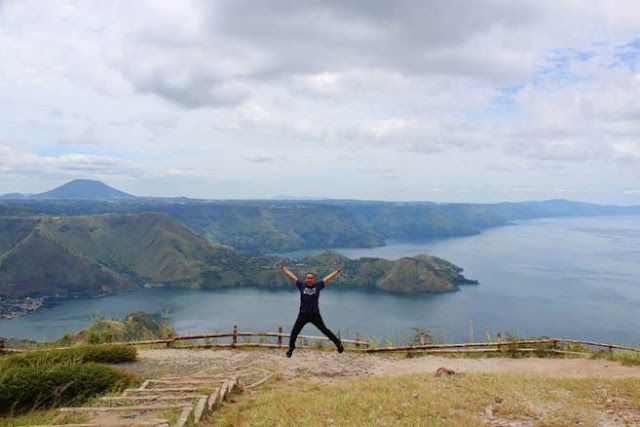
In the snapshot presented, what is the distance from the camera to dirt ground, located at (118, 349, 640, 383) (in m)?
11.7

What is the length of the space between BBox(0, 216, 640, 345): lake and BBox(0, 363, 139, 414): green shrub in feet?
178

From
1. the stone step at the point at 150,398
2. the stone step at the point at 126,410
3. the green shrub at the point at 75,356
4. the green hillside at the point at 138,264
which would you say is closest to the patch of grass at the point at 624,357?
the stone step at the point at 150,398

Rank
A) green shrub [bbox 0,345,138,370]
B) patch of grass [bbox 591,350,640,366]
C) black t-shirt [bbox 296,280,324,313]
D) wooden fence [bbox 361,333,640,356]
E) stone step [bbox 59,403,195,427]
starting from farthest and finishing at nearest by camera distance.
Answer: wooden fence [bbox 361,333,640,356], patch of grass [bbox 591,350,640,366], green shrub [bbox 0,345,138,370], black t-shirt [bbox 296,280,324,313], stone step [bbox 59,403,195,427]

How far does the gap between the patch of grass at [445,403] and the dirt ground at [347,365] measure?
2371 millimetres

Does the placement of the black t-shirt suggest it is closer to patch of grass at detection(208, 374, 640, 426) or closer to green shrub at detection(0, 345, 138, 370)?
patch of grass at detection(208, 374, 640, 426)

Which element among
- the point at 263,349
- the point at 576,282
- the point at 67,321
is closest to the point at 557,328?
the point at 576,282

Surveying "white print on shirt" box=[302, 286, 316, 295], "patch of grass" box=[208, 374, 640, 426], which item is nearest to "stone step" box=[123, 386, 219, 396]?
"patch of grass" box=[208, 374, 640, 426]

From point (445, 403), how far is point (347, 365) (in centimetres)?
545

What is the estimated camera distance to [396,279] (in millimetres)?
123188

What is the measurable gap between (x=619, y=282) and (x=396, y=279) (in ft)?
178

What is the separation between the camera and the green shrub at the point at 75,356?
11.0 metres

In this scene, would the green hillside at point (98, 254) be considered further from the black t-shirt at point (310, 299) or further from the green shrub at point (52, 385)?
the black t-shirt at point (310, 299)

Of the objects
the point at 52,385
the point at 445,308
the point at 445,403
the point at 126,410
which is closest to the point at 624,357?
the point at 445,403

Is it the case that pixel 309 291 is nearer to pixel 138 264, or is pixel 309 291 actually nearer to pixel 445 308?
pixel 445 308
